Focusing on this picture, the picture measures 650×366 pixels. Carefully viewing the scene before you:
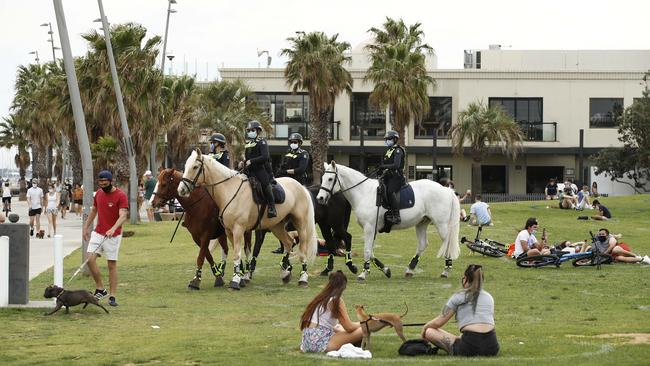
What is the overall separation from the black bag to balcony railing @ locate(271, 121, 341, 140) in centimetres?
6270

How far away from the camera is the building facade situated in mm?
74375

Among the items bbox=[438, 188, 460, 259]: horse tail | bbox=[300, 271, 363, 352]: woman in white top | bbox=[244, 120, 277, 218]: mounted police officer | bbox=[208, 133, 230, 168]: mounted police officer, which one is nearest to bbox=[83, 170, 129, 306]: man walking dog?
bbox=[244, 120, 277, 218]: mounted police officer

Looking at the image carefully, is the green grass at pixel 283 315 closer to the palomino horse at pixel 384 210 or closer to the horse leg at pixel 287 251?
the horse leg at pixel 287 251

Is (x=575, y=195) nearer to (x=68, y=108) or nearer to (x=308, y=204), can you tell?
(x=68, y=108)

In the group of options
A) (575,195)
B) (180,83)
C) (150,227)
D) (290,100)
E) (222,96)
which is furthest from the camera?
(290,100)

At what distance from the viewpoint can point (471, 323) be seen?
1327cm

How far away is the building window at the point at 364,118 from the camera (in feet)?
250

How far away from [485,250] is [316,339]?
16.7 m

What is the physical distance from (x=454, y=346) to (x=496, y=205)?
41.5 m

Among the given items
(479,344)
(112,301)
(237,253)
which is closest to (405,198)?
(237,253)

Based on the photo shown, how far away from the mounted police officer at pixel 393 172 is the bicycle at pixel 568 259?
13.9 feet

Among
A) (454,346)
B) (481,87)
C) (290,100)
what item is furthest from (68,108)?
(454,346)

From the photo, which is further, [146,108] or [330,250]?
[146,108]

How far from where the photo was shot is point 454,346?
43.8ft
